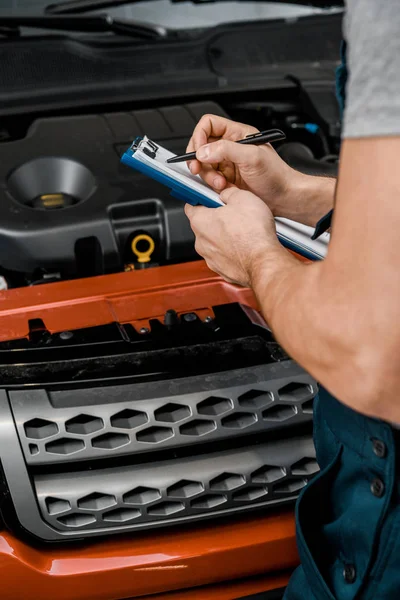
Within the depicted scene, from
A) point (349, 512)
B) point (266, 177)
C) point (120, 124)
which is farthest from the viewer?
point (120, 124)

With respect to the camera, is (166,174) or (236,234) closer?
(236,234)

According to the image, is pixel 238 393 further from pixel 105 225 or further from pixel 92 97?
pixel 92 97

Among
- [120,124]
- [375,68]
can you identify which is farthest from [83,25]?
[375,68]

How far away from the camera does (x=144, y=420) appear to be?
0.92 m

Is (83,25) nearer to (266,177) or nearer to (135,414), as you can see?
(266,177)

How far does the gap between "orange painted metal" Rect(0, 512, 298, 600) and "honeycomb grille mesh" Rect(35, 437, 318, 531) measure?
1.5 inches

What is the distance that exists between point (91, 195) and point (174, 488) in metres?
0.59

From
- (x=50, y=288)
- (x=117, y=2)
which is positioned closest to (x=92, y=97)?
(x=117, y=2)

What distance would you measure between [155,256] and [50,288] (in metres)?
0.24

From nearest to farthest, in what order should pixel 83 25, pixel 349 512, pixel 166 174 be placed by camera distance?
1. pixel 349 512
2. pixel 166 174
3. pixel 83 25

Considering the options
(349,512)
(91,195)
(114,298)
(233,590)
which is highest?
(91,195)

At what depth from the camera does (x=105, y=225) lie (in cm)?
122

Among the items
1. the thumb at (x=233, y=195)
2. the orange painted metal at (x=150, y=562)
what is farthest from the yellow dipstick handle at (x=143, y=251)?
the orange painted metal at (x=150, y=562)

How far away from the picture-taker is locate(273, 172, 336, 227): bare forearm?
1024 mm
